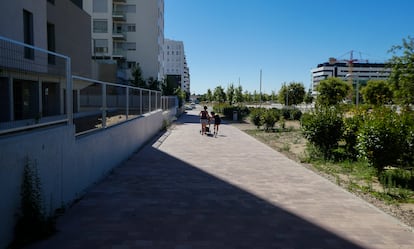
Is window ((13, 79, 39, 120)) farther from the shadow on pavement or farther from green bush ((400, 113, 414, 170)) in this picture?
green bush ((400, 113, 414, 170))

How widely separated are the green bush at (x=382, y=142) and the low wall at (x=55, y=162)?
246 inches

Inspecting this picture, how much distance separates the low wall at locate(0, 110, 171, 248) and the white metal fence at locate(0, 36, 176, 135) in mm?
210

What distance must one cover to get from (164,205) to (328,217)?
2.79m

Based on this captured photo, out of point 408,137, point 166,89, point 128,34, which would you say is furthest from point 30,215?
point 128,34

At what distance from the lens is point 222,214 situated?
591cm

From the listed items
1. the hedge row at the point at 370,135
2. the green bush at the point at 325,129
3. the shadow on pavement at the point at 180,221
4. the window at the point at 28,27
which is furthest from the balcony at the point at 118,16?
the shadow on pavement at the point at 180,221

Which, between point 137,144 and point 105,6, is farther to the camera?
point 105,6

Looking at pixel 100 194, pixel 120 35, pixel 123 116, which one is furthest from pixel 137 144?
pixel 120 35

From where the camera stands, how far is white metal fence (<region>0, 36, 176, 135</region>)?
4.39 metres

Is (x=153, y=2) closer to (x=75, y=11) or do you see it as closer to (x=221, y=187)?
(x=75, y=11)

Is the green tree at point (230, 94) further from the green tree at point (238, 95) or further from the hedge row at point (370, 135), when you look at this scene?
the hedge row at point (370, 135)

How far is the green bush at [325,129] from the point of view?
1174cm

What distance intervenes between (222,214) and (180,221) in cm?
79

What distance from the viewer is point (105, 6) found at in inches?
1903
